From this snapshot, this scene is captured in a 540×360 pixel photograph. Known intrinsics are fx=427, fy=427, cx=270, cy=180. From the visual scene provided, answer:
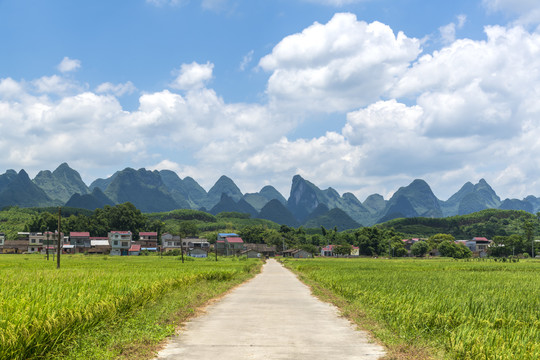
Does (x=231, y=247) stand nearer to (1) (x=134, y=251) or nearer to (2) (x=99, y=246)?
(1) (x=134, y=251)

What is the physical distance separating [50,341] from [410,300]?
35.9 feet

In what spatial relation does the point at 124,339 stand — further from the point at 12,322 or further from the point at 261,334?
the point at 261,334

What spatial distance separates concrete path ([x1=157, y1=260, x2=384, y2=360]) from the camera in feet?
29.0

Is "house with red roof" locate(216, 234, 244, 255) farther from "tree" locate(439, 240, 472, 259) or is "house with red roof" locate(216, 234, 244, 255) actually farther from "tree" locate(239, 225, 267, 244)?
"tree" locate(439, 240, 472, 259)

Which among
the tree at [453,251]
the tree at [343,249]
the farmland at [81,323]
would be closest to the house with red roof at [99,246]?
the tree at [343,249]

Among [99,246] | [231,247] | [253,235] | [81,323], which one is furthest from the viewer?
[253,235]

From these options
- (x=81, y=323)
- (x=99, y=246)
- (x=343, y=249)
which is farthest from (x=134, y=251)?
(x=81, y=323)

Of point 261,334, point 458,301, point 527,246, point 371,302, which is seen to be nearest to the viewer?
point 261,334

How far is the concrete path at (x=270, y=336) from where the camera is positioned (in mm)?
8836

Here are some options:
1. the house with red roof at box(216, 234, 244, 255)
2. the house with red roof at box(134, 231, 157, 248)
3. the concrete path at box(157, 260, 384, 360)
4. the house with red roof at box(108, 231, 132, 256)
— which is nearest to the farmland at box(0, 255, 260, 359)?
the concrete path at box(157, 260, 384, 360)

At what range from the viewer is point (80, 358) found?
25.9ft

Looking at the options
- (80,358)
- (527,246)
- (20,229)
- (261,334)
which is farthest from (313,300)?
(20,229)

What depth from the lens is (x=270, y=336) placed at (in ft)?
35.4

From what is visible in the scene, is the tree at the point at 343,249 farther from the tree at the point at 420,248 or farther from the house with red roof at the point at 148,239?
the house with red roof at the point at 148,239
